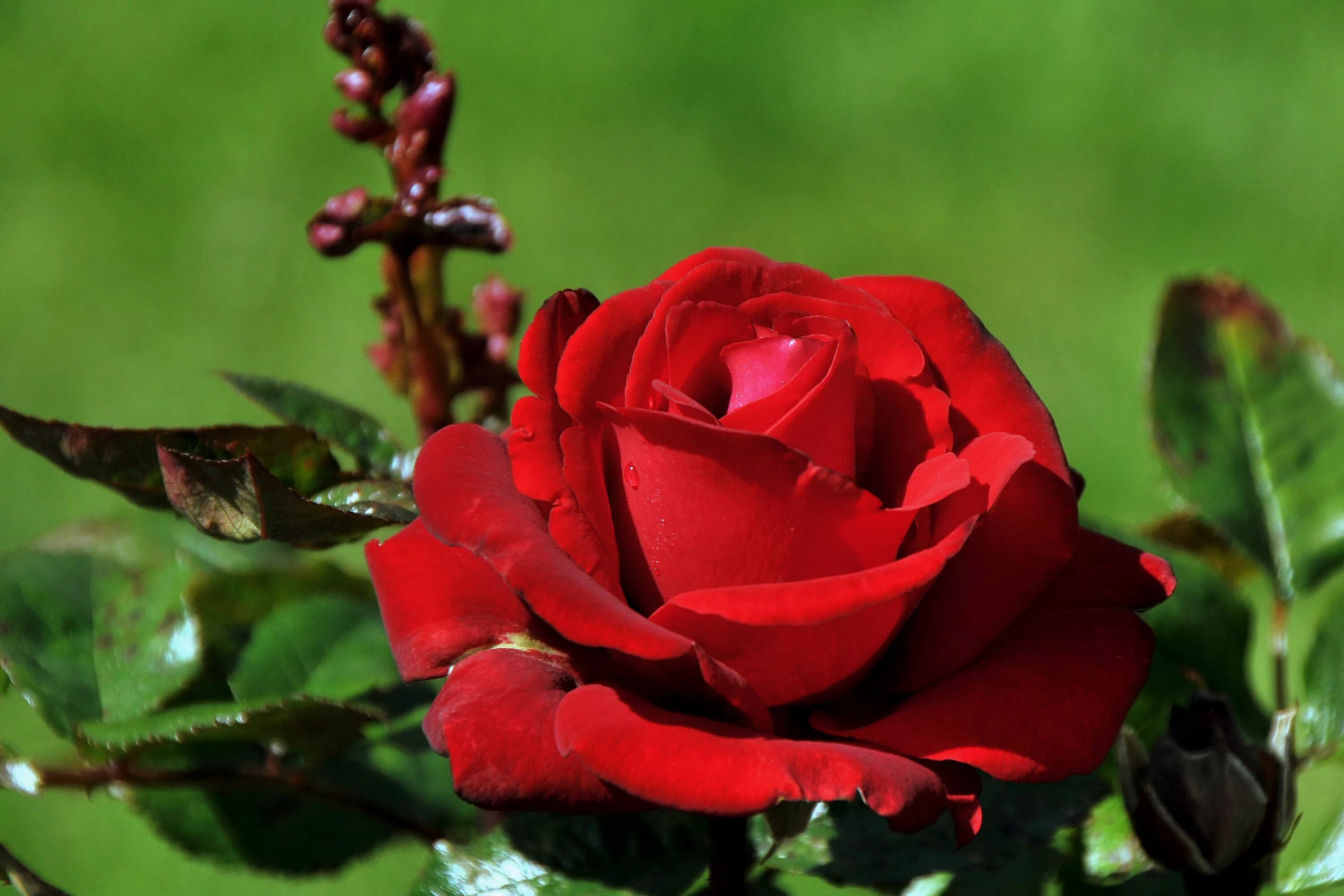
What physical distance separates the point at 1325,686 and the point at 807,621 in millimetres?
417

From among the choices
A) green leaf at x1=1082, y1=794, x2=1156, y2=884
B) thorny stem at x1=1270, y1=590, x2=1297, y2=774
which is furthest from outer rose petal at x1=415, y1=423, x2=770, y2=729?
thorny stem at x1=1270, y1=590, x2=1297, y2=774

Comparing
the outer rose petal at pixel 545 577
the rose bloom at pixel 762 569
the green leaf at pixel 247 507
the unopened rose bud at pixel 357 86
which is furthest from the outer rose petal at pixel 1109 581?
the unopened rose bud at pixel 357 86

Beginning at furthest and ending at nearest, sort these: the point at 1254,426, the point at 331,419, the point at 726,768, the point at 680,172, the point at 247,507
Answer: the point at 680,172 → the point at 1254,426 → the point at 331,419 → the point at 247,507 → the point at 726,768

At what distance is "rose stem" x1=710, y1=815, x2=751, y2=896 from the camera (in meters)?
0.42

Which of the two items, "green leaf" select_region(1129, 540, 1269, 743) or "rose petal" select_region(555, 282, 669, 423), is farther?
"green leaf" select_region(1129, 540, 1269, 743)

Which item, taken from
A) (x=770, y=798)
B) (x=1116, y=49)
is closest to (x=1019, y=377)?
(x=770, y=798)

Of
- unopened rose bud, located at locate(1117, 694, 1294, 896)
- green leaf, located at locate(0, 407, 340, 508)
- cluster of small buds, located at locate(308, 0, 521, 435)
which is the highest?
cluster of small buds, located at locate(308, 0, 521, 435)

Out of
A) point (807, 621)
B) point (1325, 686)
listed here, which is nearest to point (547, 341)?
point (807, 621)

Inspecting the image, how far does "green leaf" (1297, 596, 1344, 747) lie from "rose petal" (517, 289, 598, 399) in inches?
16.7

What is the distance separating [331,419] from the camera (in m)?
0.56

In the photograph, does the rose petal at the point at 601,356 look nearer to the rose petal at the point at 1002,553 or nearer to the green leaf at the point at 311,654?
the rose petal at the point at 1002,553

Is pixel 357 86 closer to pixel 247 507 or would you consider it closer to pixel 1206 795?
pixel 247 507

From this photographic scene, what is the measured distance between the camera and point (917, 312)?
0.42 m

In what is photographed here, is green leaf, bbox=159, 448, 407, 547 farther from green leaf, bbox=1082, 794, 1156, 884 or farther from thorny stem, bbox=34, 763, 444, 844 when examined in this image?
green leaf, bbox=1082, 794, 1156, 884
